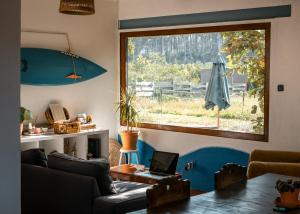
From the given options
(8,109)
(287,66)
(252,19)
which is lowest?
(8,109)

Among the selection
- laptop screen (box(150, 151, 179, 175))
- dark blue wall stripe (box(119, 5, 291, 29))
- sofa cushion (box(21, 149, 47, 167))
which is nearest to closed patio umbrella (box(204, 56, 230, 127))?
dark blue wall stripe (box(119, 5, 291, 29))

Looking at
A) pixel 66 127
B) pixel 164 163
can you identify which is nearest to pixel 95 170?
pixel 164 163

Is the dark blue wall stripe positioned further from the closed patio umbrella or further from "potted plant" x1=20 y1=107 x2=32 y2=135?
"potted plant" x1=20 y1=107 x2=32 y2=135

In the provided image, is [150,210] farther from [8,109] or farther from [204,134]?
[204,134]

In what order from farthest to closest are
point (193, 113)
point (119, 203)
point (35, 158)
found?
1. point (193, 113)
2. point (35, 158)
3. point (119, 203)

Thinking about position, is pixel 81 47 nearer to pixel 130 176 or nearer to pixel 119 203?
pixel 130 176

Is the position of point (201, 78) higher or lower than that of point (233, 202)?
higher

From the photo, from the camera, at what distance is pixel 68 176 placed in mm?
4086

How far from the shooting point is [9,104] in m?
2.87

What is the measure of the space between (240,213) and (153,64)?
4605 millimetres

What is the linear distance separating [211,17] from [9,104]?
4.05 meters

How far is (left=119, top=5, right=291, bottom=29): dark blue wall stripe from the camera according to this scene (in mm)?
5762

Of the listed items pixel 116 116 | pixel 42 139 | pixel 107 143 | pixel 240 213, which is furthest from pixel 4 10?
pixel 116 116

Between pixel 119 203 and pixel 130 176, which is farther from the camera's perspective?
pixel 130 176
